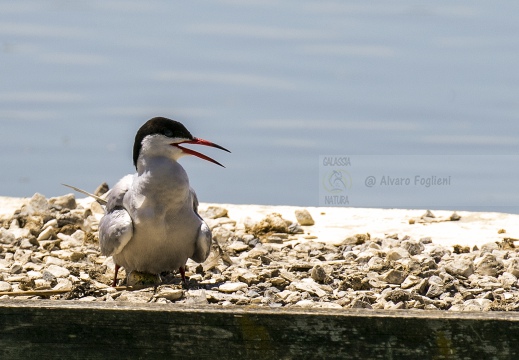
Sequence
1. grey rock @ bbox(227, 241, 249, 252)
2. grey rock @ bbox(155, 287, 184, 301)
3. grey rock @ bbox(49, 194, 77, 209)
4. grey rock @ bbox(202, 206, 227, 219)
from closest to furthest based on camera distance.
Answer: grey rock @ bbox(155, 287, 184, 301) → grey rock @ bbox(227, 241, 249, 252) → grey rock @ bbox(202, 206, 227, 219) → grey rock @ bbox(49, 194, 77, 209)

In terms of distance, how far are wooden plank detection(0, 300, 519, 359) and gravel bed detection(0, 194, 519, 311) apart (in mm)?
1947

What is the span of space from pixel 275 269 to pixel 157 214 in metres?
0.89

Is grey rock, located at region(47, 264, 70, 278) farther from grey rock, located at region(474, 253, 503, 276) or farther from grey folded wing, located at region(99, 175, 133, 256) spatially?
grey rock, located at region(474, 253, 503, 276)

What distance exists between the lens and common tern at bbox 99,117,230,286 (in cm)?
645

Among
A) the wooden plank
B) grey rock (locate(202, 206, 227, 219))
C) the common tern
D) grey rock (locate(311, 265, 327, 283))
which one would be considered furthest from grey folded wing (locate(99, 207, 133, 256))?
the wooden plank

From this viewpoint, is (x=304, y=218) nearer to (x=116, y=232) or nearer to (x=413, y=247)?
(x=413, y=247)

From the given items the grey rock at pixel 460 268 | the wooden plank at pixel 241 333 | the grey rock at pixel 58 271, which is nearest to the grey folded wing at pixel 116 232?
the grey rock at pixel 58 271

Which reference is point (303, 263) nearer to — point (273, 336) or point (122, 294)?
point (122, 294)

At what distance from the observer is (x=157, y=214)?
6449 millimetres

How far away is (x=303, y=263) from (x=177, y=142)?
1285 mm

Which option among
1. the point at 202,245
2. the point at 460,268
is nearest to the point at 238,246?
the point at 202,245

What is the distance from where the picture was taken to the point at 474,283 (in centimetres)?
643

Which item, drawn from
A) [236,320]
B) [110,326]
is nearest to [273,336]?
[236,320]

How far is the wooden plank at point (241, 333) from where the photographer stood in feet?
10.4
